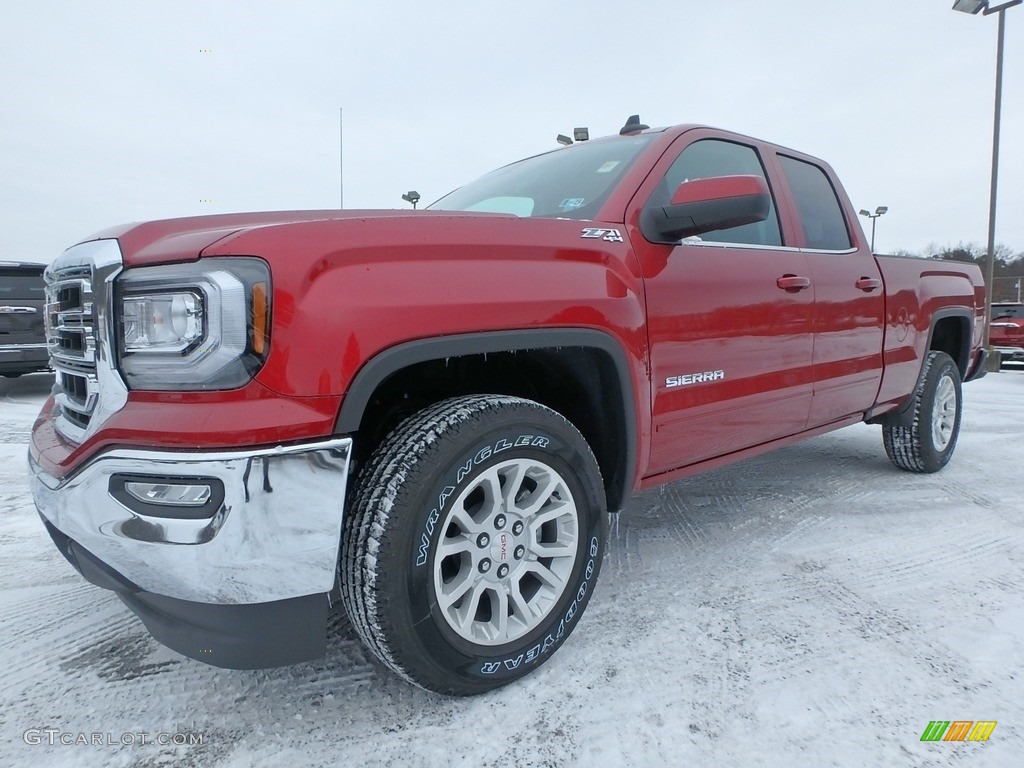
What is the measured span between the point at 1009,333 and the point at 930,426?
37.8ft

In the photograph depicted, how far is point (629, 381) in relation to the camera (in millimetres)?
2057

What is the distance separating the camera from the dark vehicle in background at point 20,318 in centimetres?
677

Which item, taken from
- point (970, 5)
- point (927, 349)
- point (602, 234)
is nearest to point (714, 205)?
point (602, 234)

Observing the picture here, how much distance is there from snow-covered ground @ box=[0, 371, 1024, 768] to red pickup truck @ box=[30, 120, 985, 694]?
193 millimetres

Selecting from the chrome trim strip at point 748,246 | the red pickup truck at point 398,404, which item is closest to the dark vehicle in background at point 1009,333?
the chrome trim strip at point 748,246

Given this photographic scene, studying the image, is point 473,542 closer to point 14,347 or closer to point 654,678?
point 654,678

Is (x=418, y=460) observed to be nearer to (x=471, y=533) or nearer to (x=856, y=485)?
(x=471, y=533)

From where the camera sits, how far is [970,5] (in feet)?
35.2

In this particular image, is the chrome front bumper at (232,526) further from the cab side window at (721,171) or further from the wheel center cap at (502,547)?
the cab side window at (721,171)

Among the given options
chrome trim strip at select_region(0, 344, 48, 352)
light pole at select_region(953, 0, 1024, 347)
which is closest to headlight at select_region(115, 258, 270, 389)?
chrome trim strip at select_region(0, 344, 48, 352)

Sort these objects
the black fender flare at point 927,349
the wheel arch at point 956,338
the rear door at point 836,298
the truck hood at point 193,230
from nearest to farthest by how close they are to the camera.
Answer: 1. the truck hood at point 193,230
2. the rear door at point 836,298
3. the black fender flare at point 927,349
4. the wheel arch at point 956,338

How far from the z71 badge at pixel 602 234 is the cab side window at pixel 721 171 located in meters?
0.30

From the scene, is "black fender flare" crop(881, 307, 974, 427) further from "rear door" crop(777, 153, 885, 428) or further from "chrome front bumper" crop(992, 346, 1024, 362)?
"chrome front bumper" crop(992, 346, 1024, 362)

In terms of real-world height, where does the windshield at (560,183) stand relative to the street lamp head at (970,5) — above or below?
below
